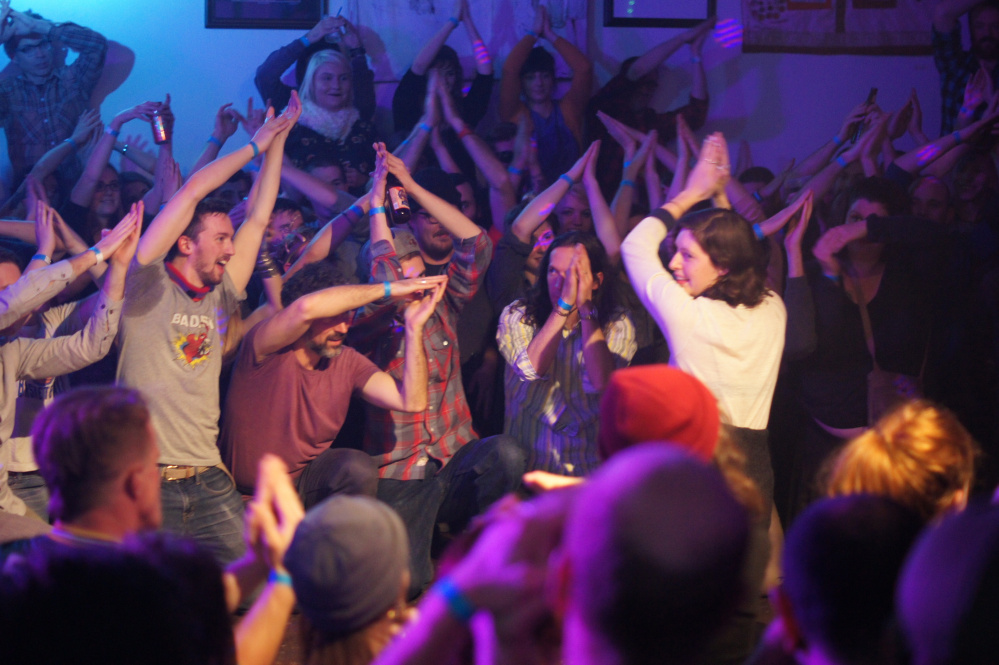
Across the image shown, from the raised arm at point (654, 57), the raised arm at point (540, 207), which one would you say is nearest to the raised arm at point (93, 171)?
the raised arm at point (540, 207)

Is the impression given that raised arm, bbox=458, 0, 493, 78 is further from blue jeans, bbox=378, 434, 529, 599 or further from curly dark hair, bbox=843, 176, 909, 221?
blue jeans, bbox=378, 434, 529, 599

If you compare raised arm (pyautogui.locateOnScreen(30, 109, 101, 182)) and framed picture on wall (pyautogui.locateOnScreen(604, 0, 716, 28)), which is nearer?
raised arm (pyautogui.locateOnScreen(30, 109, 101, 182))

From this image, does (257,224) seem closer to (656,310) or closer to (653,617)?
(656,310)

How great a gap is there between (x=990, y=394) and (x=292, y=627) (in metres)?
3.10

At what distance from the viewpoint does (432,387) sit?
10.7 feet

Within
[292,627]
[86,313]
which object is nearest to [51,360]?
[86,313]

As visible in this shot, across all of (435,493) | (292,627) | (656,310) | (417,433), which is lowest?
(292,627)

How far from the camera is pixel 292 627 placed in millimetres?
2723

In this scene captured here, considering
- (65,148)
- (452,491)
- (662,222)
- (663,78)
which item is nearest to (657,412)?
(662,222)

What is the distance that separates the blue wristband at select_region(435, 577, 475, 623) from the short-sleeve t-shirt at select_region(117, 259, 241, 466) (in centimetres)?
221

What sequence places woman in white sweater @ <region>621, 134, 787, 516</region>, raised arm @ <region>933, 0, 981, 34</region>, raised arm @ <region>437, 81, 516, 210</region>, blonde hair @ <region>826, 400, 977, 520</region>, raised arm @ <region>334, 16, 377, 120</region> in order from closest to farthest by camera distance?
blonde hair @ <region>826, 400, 977, 520</region>
woman in white sweater @ <region>621, 134, 787, 516</region>
raised arm @ <region>437, 81, 516, 210</region>
raised arm @ <region>334, 16, 377, 120</region>
raised arm @ <region>933, 0, 981, 34</region>

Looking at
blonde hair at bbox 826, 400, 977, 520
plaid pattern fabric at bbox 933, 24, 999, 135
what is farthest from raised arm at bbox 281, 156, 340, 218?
plaid pattern fabric at bbox 933, 24, 999, 135

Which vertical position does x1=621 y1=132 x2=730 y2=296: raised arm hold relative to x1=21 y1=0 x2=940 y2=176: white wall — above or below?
below

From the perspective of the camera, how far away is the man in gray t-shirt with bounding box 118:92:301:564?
2844 mm
